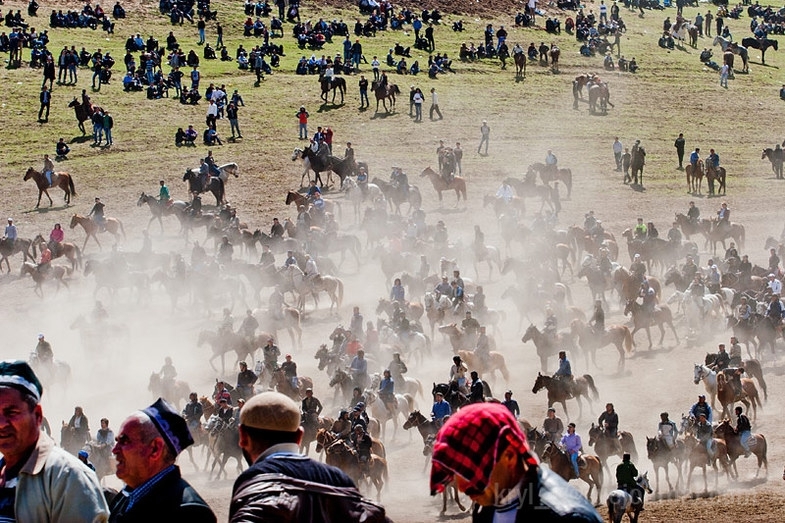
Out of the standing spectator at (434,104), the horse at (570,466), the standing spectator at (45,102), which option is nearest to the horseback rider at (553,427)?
the horse at (570,466)

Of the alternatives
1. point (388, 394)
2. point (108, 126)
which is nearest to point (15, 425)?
point (388, 394)

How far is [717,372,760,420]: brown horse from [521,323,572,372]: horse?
4673 millimetres

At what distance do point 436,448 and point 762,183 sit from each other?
154 ft

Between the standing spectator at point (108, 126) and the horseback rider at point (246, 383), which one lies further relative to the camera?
the standing spectator at point (108, 126)

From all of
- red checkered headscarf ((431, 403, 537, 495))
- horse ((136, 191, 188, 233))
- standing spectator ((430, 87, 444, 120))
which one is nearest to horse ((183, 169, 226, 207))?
horse ((136, 191, 188, 233))

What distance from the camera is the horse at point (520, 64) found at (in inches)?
2415

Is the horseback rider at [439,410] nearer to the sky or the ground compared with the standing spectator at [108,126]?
nearer to the ground

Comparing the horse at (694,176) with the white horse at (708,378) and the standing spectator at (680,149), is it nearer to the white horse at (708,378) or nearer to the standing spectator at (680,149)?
the standing spectator at (680,149)

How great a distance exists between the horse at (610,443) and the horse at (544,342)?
6927mm

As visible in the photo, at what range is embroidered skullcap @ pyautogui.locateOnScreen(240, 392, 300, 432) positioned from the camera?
18.5ft

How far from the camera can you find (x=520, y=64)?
61.6 metres

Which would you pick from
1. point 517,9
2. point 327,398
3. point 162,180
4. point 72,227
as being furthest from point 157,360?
point 517,9

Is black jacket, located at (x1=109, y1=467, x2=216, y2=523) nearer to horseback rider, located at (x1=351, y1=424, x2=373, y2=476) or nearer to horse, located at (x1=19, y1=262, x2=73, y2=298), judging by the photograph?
horseback rider, located at (x1=351, y1=424, x2=373, y2=476)

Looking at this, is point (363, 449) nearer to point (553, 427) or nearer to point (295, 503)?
point (553, 427)
